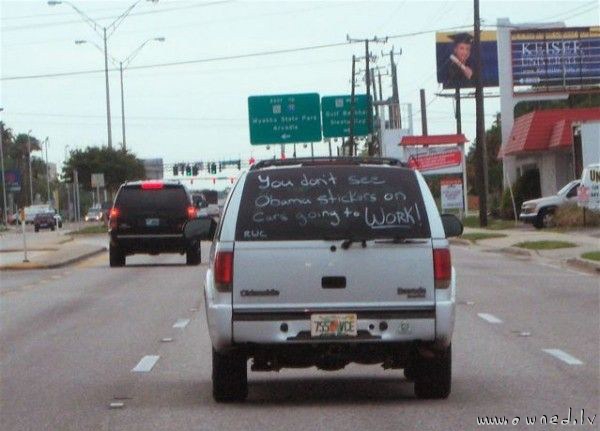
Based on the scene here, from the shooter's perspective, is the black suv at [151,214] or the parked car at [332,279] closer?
the parked car at [332,279]

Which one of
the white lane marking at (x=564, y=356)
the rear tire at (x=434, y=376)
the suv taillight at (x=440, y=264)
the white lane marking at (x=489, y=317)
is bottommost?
the white lane marking at (x=489, y=317)

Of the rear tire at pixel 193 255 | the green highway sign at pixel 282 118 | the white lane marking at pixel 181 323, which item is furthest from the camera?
the green highway sign at pixel 282 118

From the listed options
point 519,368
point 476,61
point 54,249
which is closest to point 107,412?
point 519,368

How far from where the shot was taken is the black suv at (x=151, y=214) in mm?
33250

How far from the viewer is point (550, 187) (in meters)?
62.9

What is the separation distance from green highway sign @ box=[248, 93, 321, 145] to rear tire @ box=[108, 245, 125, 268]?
79.1 ft

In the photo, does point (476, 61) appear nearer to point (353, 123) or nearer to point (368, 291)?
point (353, 123)

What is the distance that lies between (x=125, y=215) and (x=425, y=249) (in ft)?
74.3

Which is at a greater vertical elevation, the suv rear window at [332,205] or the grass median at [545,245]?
the suv rear window at [332,205]

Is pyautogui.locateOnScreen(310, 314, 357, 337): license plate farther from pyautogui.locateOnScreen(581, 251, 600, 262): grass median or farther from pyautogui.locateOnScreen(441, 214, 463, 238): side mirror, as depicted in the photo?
pyautogui.locateOnScreen(581, 251, 600, 262): grass median

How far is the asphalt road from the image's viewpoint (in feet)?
35.9

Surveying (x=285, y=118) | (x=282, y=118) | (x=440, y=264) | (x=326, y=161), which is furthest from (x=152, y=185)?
(x=285, y=118)

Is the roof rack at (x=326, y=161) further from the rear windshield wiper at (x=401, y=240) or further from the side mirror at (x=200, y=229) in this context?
the side mirror at (x=200, y=229)

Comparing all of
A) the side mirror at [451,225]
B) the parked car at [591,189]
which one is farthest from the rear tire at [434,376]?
the parked car at [591,189]
